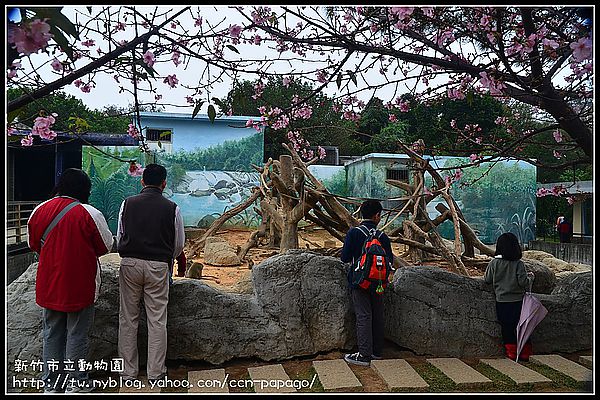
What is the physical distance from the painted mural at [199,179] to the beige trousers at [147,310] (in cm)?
1476

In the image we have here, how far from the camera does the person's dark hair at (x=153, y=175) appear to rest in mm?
4223

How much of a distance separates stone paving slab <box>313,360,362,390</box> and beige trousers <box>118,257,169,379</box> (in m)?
1.33

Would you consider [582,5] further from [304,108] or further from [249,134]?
[249,134]

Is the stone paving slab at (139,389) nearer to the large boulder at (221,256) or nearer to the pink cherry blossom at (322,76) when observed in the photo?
the pink cherry blossom at (322,76)

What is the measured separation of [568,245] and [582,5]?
48.0 feet

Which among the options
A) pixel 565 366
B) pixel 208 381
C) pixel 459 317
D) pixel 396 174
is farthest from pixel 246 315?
pixel 396 174

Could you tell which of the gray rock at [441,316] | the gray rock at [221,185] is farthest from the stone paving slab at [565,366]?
the gray rock at [221,185]

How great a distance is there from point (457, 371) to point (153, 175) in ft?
10.3

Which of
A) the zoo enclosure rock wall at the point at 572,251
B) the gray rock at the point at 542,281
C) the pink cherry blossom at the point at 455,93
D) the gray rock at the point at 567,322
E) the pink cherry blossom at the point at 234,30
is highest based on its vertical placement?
the pink cherry blossom at the point at 234,30

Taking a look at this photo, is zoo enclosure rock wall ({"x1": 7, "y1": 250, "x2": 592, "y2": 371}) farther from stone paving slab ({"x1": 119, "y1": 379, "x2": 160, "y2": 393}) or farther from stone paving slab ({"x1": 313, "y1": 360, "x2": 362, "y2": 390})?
stone paving slab ({"x1": 119, "y1": 379, "x2": 160, "y2": 393})

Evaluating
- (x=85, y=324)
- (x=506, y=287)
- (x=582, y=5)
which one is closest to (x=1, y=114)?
(x=85, y=324)

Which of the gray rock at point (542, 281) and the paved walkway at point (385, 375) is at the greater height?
the gray rock at point (542, 281)

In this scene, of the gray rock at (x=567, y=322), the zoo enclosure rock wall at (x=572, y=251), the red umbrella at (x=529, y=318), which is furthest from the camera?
the zoo enclosure rock wall at (x=572, y=251)

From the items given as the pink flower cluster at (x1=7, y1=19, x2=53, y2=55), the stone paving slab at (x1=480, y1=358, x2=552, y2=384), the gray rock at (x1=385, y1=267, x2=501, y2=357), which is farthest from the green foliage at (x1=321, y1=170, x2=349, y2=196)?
the pink flower cluster at (x1=7, y1=19, x2=53, y2=55)
